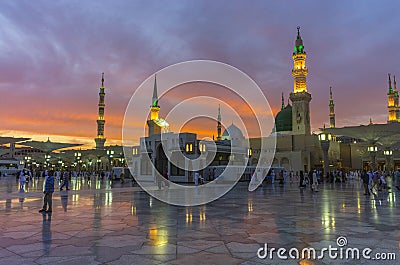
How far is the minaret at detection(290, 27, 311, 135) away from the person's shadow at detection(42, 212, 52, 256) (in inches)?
2014

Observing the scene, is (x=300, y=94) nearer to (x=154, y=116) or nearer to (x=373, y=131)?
(x=373, y=131)

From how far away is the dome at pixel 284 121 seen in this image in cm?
6279

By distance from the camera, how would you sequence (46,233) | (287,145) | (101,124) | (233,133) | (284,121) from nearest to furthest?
(46,233) → (287,145) → (284,121) → (233,133) → (101,124)

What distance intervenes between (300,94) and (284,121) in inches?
399

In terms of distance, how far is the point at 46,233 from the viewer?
6.23 m

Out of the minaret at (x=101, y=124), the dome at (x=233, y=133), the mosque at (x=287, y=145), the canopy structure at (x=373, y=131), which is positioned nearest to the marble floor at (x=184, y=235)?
the mosque at (x=287, y=145)

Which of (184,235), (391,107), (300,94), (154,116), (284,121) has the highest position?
(300,94)

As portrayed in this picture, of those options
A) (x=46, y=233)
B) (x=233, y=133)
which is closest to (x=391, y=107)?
(x=233, y=133)

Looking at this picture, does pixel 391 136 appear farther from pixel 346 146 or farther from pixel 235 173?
pixel 346 146

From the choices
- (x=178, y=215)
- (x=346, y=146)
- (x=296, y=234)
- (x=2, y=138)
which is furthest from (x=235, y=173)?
A: (x=346, y=146)

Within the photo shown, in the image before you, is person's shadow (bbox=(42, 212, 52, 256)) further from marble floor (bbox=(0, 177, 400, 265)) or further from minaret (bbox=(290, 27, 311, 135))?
minaret (bbox=(290, 27, 311, 135))

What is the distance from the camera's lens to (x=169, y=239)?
5688 mm

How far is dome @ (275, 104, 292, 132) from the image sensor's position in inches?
2472

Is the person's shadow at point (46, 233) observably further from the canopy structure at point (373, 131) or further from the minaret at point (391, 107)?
the minaret at point (391, 107)
